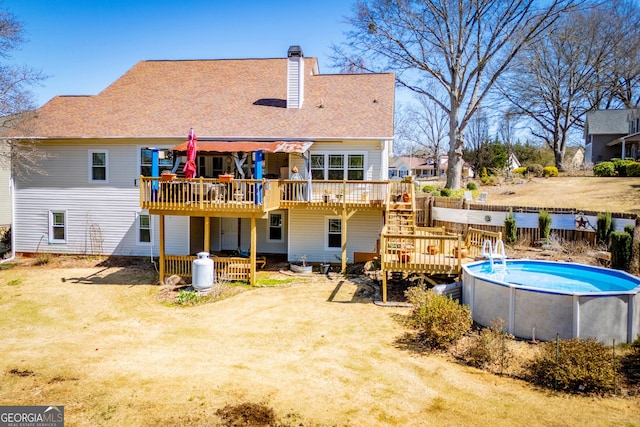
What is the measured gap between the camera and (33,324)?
460 inches

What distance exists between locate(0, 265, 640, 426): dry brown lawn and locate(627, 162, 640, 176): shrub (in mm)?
30634

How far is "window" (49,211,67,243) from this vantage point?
19703 mm

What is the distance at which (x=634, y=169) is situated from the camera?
32938mm

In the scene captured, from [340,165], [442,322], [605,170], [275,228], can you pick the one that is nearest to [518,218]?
[340,165]

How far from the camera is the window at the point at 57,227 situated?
19703mm

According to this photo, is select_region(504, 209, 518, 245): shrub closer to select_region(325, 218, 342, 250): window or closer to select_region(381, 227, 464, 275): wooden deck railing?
select_region(381, 227, 464, 275): wooden deck railing

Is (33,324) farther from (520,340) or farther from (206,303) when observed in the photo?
(520,340)

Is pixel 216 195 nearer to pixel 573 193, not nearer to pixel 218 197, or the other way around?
pixel 218 197

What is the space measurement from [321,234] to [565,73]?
3844 cm

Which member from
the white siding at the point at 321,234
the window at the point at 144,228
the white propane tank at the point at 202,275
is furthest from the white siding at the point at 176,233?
the white propane tank at the point at 202,275

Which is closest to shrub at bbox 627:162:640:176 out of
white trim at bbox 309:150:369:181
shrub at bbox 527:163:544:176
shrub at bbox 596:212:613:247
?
shrub at bbox 527:163:544:176

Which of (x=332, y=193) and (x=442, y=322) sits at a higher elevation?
(x=332, y=193)

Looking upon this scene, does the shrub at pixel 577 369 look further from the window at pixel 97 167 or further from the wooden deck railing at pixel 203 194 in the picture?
the window at pixel 97 167

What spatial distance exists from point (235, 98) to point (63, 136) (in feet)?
25.8
